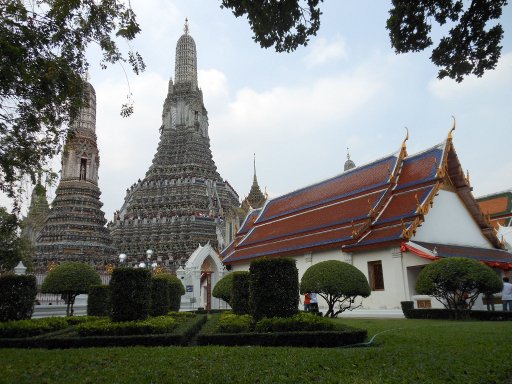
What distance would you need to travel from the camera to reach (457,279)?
13219 mm

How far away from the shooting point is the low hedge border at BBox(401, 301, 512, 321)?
14.1 meters

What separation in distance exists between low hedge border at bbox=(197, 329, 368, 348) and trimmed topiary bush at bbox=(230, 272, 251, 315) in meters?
5.14

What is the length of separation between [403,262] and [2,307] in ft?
48.6

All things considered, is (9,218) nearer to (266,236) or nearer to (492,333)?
(492,333)

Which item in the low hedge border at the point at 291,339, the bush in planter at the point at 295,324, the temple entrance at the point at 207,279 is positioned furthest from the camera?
the temple entrance at the point at 207,279

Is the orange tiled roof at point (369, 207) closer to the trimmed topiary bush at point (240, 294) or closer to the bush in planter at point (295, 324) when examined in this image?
the trimmed topiary bush at point (240, 294)

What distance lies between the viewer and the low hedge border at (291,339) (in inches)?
335

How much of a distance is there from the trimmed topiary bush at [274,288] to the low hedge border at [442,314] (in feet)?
22.1

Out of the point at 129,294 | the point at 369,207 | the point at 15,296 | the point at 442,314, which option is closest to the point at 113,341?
the point at 129,294

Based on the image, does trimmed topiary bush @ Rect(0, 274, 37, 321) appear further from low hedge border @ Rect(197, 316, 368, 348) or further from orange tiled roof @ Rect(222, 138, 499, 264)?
orange tiled roof @ Rect(222, 138, 499, 264)

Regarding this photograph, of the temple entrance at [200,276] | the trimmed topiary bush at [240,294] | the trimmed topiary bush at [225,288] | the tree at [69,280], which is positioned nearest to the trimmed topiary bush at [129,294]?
the trimmed topiary bush at [240,294]

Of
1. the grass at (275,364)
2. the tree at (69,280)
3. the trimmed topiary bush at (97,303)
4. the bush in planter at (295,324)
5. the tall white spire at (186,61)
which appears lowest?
the grass at (275,364)

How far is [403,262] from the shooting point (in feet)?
60.0

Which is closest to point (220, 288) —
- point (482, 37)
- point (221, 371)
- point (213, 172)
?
point (221, 371)
